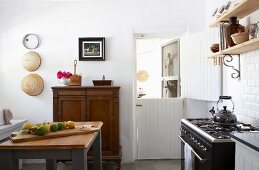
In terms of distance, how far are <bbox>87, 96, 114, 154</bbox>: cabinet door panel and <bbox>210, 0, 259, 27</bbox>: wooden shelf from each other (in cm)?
206

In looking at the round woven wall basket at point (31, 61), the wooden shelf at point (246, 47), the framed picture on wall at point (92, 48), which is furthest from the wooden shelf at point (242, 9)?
the round woven wall basket at point (31, 61)

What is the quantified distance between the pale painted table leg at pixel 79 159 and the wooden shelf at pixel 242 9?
1.91 m

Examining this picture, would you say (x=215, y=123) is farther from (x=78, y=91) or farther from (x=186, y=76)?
(x=78, y=91)

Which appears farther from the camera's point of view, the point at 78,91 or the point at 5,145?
the point at 78,91

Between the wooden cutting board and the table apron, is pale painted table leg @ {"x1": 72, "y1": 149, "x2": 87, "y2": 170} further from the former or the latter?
the wooden cutting board

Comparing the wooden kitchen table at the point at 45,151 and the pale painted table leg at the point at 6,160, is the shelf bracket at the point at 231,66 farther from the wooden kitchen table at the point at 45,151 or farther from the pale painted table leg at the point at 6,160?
the pale painted table leg at the point at 6,160

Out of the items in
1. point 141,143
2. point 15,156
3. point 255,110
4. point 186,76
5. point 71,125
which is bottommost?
point 141,143

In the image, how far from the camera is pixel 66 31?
4387 mm

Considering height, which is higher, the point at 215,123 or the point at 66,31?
the point at 66,31

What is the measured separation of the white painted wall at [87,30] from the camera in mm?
4344

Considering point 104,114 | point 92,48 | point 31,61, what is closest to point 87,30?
point 92,48

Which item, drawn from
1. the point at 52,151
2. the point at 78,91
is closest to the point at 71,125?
the point at 52,151

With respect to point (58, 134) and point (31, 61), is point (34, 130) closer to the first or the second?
point (58, 134)

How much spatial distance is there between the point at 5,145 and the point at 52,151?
39 cm
